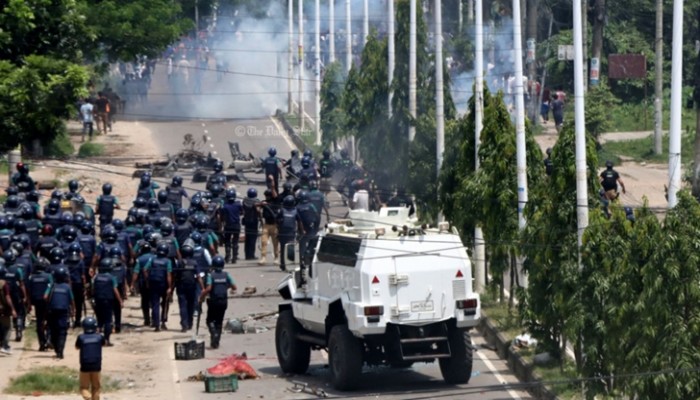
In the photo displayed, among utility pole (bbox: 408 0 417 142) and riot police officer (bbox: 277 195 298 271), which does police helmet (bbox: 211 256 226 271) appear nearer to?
riot police officer (bbox: 277 195 298 271)

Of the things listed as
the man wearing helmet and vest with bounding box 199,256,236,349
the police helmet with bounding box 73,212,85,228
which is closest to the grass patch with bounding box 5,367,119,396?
the man wearing helmet and vest with bounding box 199,256,236,349

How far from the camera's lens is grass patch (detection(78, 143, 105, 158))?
50625mm

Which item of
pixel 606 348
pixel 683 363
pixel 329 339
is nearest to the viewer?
pixel 683 363

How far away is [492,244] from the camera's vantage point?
28.0 meters

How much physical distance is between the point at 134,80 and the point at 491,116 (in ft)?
140

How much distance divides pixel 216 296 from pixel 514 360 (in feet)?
15.0

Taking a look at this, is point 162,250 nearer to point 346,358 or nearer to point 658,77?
point 346,358

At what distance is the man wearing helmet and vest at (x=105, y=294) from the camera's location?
26.4m

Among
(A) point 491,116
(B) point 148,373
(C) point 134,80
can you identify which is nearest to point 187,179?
(A) point 491,116

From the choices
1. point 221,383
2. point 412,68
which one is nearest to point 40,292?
point 221,383

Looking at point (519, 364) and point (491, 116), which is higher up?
point (491, 116)

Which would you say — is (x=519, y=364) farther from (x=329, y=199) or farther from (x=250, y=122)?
(x=250, y=122)

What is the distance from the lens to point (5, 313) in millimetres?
26312

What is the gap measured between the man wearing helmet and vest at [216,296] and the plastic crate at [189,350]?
52 centimetres
